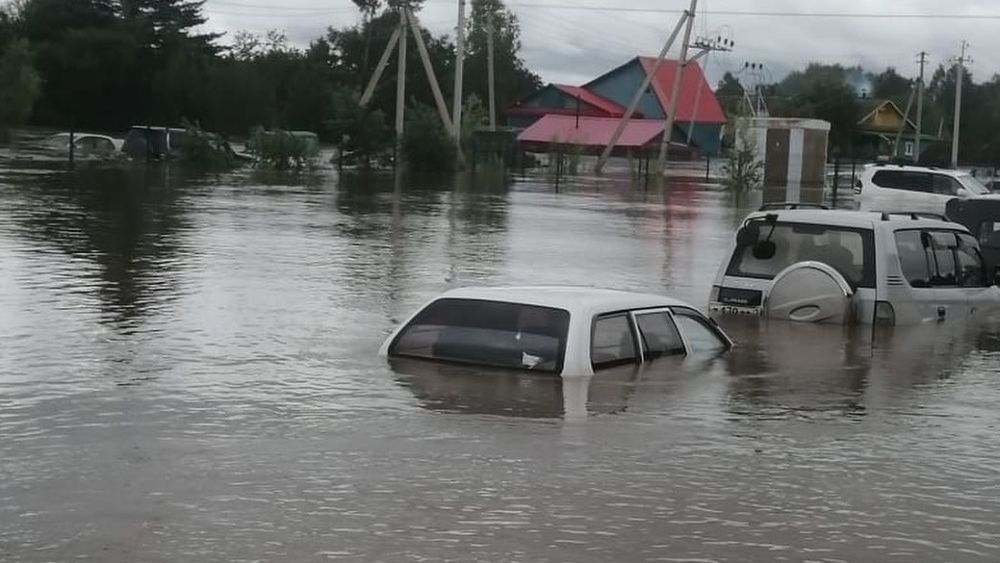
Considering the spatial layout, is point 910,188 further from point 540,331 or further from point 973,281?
point 540,331

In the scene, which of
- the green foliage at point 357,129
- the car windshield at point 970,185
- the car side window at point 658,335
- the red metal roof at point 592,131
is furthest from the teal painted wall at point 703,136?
the car side window at point 658,335

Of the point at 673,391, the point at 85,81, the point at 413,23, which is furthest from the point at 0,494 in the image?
the point at 85,81

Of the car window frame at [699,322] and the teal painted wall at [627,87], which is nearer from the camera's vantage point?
the car window frame at [699,322]

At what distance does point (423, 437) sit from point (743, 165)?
45.0m

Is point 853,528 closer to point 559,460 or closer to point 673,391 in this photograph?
point 559,460

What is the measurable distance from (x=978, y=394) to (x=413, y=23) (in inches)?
1970

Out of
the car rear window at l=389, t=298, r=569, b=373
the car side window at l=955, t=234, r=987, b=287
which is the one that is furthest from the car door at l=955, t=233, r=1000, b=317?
the car rear window at l=389, t=298, r=569, b=373

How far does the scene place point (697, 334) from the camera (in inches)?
504

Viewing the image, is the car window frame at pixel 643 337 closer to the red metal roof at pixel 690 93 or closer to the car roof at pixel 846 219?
the car roof at pixel 846 219

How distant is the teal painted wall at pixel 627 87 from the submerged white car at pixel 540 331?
91.4 metres

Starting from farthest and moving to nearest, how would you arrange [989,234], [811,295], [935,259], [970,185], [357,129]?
[357,129]
[970,185]
[989,234]
[935,259]
[811,295]

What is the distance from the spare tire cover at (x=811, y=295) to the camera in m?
15.3

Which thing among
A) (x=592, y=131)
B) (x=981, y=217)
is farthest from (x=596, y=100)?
(x=981, y=217)

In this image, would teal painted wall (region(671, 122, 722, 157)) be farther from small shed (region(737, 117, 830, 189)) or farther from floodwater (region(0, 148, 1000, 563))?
floodwater (region(0, 148, 1000, 563))
